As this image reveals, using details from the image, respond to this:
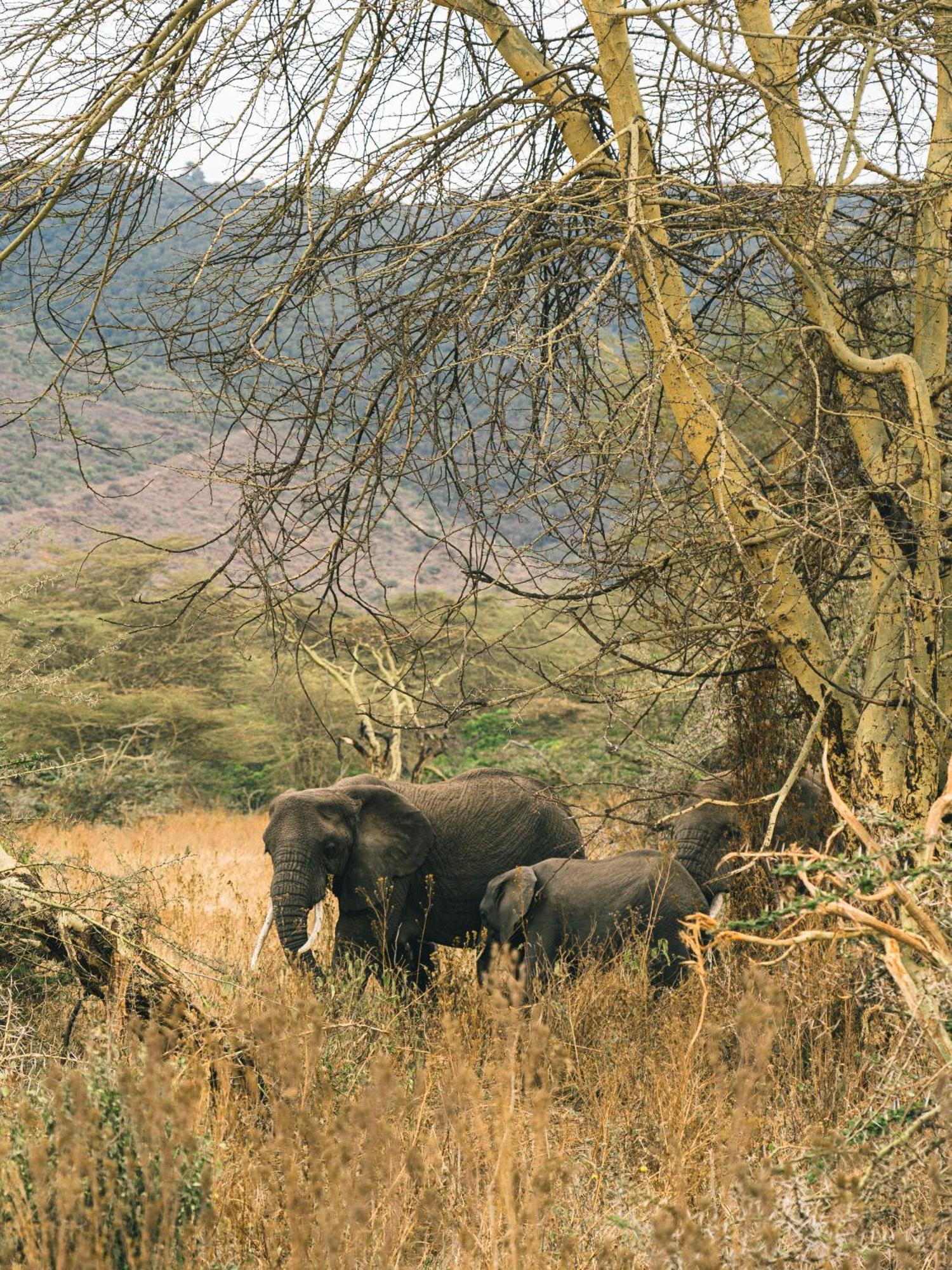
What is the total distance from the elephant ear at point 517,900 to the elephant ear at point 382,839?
102cm

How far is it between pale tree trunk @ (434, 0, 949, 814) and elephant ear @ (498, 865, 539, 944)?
69.0 inches

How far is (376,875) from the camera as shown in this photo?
774 cm

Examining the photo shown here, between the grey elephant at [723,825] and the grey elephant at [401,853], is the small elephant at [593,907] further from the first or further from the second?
the grey elephant at [401,853]

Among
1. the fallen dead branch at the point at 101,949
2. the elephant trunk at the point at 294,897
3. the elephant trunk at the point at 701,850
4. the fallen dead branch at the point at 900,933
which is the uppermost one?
the fallen dead branch at the point at 900,933

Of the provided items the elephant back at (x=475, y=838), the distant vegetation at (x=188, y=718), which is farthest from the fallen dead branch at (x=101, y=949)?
the distant vegetation at (x=188, y=718)

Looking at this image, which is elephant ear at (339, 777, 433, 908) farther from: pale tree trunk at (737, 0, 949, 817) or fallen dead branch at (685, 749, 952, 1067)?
fallen dead branch at (685, 749, 952, 1067)

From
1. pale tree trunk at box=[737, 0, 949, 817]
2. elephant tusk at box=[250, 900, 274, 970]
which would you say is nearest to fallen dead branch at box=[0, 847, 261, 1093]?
elephant tusk at box=[250, 900, 274, 970]

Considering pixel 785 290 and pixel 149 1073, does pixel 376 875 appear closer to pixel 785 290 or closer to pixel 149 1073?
pixel 785 290

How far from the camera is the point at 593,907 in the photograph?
664 cm

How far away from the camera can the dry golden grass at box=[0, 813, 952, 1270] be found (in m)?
2.56

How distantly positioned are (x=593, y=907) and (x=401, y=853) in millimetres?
1610

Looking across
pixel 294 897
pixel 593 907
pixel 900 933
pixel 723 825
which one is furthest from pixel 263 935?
pixel 900 933

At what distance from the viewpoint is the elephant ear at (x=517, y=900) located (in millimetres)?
6824

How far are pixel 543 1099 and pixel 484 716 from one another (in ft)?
65.4
